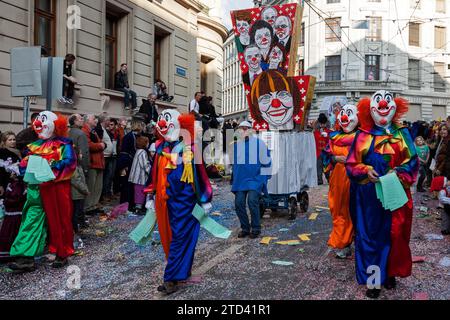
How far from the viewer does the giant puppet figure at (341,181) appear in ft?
20.3

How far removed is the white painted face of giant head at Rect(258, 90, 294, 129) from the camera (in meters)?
9.41

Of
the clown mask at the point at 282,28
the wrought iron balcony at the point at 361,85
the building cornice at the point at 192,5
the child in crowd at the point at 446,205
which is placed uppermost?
the wrought iron balcony at the point at 361,85

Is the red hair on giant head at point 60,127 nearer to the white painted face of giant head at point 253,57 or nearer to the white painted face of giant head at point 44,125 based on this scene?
the white painted face of giant head at point 44,125

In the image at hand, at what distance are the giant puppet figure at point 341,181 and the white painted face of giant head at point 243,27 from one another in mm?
4338

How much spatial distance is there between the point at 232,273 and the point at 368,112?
91.7 inches

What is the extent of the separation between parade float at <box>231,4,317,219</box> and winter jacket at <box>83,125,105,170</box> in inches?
122

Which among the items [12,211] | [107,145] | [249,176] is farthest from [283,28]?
[12,211]

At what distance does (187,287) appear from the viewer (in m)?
4.89

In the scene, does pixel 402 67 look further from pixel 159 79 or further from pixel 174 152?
pixel 174 152

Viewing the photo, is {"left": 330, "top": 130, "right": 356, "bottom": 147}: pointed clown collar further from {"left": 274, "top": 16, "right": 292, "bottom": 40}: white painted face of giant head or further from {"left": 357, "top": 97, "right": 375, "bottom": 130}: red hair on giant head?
{"left": 274, "top": 16, "right": 292, "bottom": 40}: white painted face of giant head

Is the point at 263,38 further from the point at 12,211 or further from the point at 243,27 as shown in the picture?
the point at 12,211

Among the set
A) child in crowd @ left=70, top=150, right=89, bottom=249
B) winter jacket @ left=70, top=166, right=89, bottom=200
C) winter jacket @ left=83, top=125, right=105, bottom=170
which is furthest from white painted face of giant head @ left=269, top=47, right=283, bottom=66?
winter jacket @ left=70, top=166, right=89, bottom=200

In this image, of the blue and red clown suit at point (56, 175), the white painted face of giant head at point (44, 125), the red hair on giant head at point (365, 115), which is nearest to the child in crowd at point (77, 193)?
the blue and red clown suit at point (56, 175)
